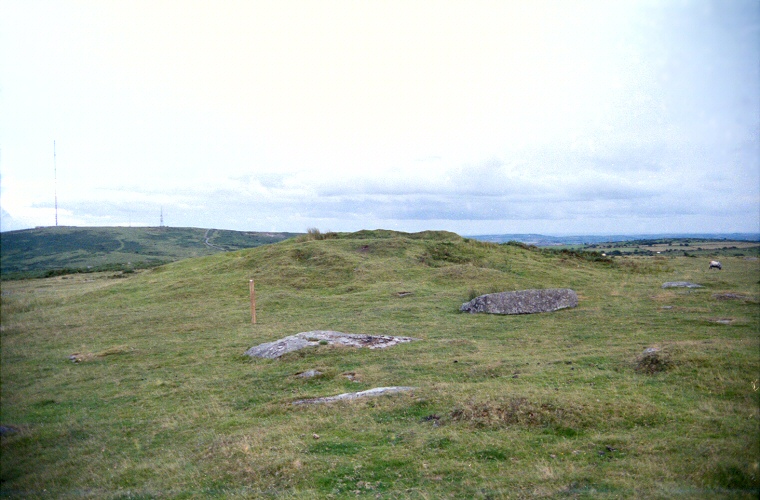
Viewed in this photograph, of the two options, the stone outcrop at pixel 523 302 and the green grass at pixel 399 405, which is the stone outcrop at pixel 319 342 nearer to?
the green grass at pixel 399 405

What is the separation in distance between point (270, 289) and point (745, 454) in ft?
107

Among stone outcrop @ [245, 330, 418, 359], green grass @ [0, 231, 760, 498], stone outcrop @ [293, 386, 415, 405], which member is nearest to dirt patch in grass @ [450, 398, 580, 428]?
green grass @ [0, 231, 760, 498]

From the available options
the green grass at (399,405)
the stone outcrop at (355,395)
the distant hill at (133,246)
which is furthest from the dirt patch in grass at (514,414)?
the distant hill at (133,246)

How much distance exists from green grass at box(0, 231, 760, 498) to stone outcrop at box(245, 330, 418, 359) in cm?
67

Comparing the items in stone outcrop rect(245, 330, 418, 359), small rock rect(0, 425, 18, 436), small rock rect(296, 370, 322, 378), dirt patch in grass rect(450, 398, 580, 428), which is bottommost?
small rock rect(296, 370, 322, 378)

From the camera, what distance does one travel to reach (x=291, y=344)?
19.6 meters

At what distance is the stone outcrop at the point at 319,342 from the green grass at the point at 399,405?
26.5 inches

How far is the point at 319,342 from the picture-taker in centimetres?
1975

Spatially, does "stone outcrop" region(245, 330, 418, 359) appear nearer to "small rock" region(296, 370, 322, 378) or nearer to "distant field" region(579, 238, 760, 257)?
"small rock" region(296, 370, 322, 378)

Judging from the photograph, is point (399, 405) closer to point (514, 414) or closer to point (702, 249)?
point (514, 414)

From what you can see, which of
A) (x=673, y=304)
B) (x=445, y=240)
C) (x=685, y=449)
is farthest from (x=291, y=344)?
(x=445, y=240)

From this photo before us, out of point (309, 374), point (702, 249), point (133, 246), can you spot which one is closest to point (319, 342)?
point (309, 374)

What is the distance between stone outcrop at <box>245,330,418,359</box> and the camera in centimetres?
1930

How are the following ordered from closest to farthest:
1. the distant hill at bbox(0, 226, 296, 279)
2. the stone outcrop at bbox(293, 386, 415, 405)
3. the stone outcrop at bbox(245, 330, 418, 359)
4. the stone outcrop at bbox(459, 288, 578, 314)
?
the stone outcrop at bbox(293, 386, 415, 405), the stone outcrop at bbox(245, 330, 418, 359), the stone outcrop at bbox(459, 288, 578, 314), the distant hill at bbox(0, 226, 296, 279)
